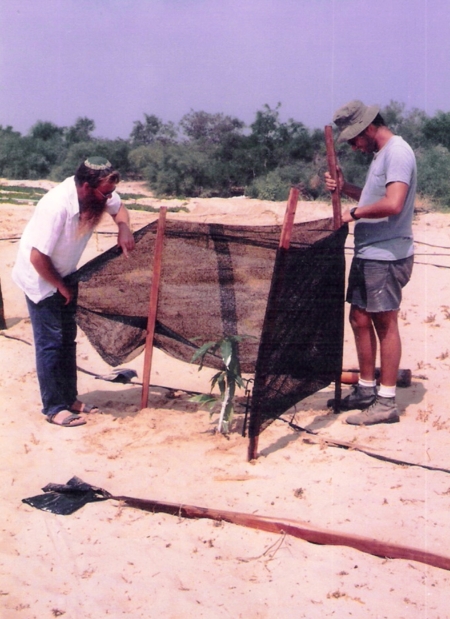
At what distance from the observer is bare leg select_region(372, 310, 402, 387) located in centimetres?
441

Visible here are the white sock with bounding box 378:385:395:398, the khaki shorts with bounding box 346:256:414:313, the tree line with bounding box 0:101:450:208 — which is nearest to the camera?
the khaki shorts with bounding box 346:256:414:313

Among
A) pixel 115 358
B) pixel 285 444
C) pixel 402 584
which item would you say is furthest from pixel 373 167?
pixel 402 584

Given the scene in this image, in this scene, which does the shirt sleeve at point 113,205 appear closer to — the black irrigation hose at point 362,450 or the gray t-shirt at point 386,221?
the gray t-shirt at point 386,221

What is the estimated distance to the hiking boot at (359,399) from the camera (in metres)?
4.68

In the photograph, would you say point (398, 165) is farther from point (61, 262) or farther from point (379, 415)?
point (61, 262)

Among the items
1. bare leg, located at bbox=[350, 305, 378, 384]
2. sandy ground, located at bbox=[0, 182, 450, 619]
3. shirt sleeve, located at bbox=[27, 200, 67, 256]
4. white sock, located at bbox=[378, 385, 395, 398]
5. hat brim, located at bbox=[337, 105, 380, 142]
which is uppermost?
hat brim, located at bbox=[337, 105, 380, 142]

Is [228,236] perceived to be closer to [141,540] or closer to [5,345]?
[141,540]

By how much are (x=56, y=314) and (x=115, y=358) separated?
56 cm

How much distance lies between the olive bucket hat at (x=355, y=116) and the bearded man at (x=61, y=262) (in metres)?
1.42

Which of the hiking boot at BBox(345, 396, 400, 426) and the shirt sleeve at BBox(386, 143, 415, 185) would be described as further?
the hiking boot at BBox(345, 396, 400, 426)

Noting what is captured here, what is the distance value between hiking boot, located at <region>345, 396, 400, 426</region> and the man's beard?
2072 millimetres

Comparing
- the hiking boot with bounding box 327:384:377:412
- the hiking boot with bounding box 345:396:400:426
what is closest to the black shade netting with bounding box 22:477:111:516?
the hiking boot with bounding box 345:396:400:426

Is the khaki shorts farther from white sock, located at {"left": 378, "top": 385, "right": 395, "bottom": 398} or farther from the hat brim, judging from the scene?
the hat brim

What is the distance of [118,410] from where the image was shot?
5012 mm
